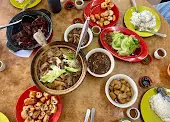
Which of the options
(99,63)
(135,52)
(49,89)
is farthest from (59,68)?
(135,52)

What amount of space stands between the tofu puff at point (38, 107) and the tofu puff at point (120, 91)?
55 centimetres

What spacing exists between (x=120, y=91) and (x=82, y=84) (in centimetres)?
38

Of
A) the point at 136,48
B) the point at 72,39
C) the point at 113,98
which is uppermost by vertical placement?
the point at 72,39

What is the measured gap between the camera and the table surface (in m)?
2.01

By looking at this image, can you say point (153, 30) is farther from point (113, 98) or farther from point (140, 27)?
point (113, 98)

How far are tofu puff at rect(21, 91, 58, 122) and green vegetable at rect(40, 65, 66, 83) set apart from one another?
0.19 metres

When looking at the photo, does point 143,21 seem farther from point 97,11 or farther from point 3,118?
point 3,118

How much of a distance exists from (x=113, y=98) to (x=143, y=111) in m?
0.31

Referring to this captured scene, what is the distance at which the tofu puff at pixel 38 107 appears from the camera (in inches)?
74.4

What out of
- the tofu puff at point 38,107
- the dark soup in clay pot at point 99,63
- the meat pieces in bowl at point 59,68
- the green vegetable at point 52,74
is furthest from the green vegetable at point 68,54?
the tofu puff at point 38,107

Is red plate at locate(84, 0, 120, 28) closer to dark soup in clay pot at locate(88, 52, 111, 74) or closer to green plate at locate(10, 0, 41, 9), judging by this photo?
dark soup in clay pot at locate(88, 52, 111, 74)

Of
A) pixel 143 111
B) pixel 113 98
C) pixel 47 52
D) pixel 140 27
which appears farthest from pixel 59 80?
pixel 140 27

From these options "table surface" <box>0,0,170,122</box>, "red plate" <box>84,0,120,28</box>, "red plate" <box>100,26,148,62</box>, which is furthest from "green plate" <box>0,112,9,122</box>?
"red plate" <box>84,0,120,28</box>

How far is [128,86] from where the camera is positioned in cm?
209
